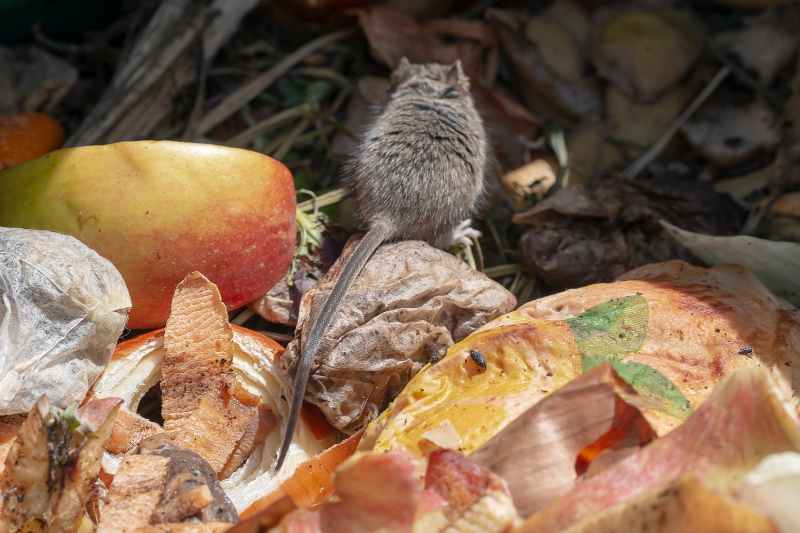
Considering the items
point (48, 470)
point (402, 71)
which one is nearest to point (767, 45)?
point (402, 71)

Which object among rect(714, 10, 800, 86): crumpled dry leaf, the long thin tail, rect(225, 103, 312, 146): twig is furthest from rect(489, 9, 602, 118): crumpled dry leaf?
the long thin tail

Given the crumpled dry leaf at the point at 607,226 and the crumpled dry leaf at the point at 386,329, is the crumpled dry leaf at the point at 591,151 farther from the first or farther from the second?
A: the crumpled dry leaf at the point at 386,329

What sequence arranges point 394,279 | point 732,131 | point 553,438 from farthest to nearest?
point 732,131 < point 394,279 < point 553,438

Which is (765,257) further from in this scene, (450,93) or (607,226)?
(450,93)

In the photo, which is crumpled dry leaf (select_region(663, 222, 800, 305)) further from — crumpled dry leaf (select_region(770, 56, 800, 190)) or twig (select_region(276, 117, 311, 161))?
twig (select_region(276, 117, 311, 161))

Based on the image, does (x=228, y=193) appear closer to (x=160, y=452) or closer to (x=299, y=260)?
(x=299, y=260)
